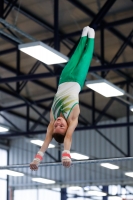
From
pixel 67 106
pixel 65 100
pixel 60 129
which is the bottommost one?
pixel 60 129

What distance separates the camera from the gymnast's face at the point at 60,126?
8.41 meters

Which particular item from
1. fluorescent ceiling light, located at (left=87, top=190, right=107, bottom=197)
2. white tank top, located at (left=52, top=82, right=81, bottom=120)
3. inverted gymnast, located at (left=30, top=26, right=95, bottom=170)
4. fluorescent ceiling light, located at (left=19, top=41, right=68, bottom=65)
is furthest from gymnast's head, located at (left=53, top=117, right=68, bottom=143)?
fluorescent ceiling light, located at (left=87, top=190, right=107, bottom=197)

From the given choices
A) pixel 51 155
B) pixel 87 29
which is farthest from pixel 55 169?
pixel 87 29

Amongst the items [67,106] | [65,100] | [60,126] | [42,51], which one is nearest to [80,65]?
[65,100]

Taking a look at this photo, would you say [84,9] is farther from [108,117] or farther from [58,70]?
[108,117]

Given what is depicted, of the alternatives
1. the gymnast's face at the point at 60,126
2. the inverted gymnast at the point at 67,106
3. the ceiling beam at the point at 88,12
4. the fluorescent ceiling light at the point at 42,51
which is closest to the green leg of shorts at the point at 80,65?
the inverted gymnast at the point at 67,106

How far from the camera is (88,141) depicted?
30.0 meters

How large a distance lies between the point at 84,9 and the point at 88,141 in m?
13.4

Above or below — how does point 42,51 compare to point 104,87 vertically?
above

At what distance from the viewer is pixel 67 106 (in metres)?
8.77

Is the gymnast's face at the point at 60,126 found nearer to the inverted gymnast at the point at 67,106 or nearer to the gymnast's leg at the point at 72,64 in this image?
the inverted gymnast at the point at 67,106

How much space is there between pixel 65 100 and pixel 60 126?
57cm

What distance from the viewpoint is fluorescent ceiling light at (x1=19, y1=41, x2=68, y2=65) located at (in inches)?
504

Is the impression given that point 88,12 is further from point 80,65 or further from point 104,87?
point 80,65
